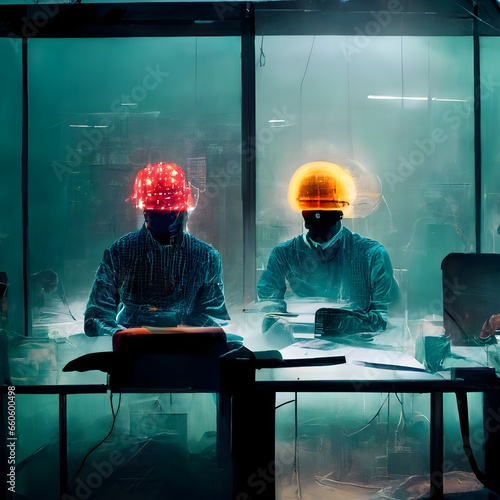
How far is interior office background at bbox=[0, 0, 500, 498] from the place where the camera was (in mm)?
3744

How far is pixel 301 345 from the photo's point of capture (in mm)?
2240

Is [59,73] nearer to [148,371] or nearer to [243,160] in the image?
[243,160]

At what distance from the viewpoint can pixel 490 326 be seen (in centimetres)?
211

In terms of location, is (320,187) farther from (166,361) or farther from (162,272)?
(166,361)

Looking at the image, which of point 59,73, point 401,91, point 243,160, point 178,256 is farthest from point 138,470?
point 401,91

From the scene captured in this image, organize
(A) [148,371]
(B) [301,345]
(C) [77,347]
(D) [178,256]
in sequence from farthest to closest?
(D) [178,256], (C) [77,347], (B) [301,345], (A) [148,371]

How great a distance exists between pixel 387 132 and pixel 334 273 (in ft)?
3.55

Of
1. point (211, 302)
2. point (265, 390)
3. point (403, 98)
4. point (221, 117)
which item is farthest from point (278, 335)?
Answer: point (403, 98)

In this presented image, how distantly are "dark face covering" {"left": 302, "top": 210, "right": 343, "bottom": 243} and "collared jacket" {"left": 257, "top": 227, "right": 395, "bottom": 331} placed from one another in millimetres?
67

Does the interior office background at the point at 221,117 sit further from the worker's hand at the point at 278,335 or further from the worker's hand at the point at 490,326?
the worker's hand at the point at 490,326

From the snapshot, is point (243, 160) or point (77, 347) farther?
point (243, 160)

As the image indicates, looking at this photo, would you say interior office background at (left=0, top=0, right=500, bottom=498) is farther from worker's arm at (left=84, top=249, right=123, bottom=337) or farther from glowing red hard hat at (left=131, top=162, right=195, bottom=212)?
worker's arm at (left=84, top=249, right=123, bottom=337)

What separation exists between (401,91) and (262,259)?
1464 mm

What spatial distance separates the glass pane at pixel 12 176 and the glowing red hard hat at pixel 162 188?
836 millimetres
